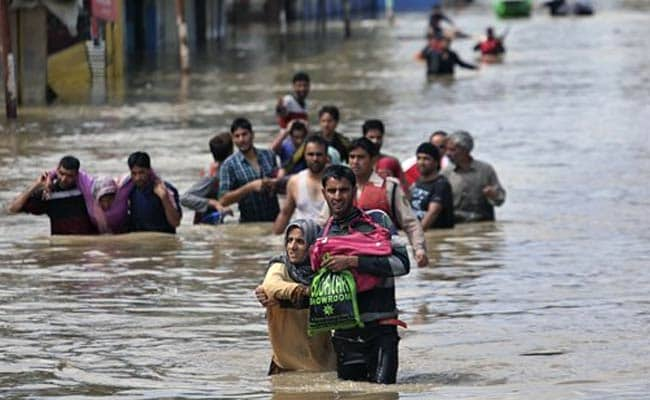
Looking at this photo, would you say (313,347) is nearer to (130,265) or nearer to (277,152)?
(130,265)

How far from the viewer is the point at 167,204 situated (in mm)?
16391

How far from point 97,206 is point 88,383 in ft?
19.2

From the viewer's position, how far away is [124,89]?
131 ft

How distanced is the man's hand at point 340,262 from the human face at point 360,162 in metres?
3.25

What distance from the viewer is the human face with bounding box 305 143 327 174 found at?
558 inches

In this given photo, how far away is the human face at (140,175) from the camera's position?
1603 cm

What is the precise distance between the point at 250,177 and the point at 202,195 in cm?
70

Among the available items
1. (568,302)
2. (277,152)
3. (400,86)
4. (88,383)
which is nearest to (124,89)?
(400,86)

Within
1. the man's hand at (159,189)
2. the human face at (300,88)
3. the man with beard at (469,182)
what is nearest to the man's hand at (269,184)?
the man's hand at (159,189)

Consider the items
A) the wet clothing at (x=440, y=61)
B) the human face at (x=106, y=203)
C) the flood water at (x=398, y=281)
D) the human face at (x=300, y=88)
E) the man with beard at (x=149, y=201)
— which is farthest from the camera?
the wet clothing at (x=440, y=61)

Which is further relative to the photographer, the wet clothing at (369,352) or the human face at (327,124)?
the human face at (327,124)

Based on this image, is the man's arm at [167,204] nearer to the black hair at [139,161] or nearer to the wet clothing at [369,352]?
the black hair at [139,161]

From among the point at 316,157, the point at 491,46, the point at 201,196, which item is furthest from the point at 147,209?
the point at 491,46

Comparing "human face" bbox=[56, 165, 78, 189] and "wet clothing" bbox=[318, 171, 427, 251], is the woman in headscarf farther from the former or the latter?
"human face" bbox=[56, 165, 78, 189]
